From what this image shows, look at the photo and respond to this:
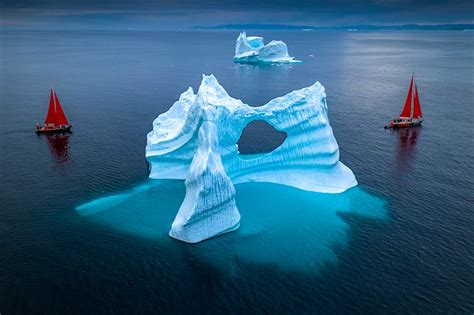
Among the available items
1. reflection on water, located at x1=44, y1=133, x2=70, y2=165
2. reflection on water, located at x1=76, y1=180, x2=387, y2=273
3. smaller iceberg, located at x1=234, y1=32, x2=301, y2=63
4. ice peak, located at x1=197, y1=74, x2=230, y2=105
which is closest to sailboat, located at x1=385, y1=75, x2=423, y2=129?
reflection on water, located at x1=76, y1=180, x2=387, y2=273

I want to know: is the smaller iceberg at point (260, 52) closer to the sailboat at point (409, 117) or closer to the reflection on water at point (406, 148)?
the sailboat at point (409, 117)

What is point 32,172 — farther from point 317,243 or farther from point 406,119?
point 406,119

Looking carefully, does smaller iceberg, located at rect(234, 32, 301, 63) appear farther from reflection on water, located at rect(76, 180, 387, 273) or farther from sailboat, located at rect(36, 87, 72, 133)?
reflection on water, located at rect(76, 180, 387, 273)

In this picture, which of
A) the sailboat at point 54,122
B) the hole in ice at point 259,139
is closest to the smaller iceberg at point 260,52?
the hole in ice at point 259,139

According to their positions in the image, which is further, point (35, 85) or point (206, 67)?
point (206, 67)

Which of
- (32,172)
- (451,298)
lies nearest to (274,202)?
(451,298)

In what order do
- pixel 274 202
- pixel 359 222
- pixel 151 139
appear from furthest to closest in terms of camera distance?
1. pixel 151 139
2. pixel 274 202
3. pixel 359 222
